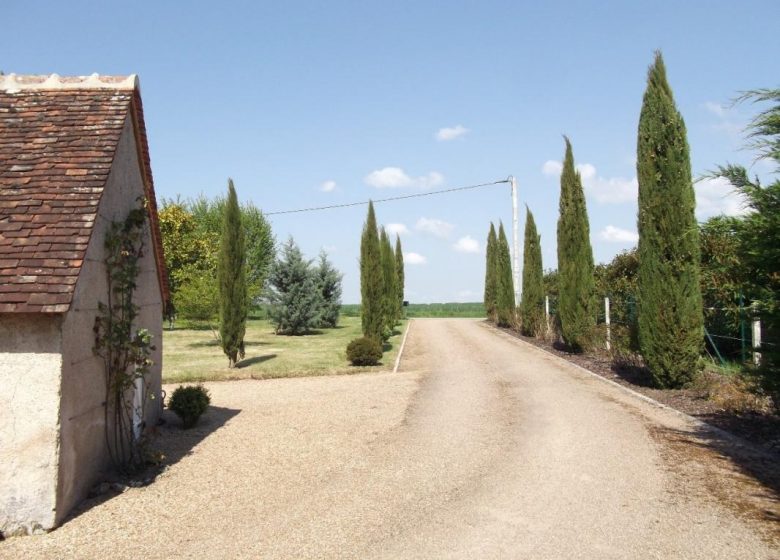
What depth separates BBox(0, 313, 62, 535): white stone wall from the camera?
5.50 metres

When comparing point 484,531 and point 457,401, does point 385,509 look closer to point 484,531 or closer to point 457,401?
point 484,531

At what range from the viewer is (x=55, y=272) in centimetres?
581

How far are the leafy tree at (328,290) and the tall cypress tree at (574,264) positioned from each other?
693 inches

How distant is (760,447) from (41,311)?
29.6ft

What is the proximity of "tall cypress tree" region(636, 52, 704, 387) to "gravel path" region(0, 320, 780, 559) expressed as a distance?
1703 millimetres

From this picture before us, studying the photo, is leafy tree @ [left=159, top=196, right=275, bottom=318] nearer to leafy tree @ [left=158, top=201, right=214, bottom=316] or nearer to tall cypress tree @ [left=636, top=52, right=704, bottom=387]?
leafy tree @ [left=158, top=201, right=214, bottom=316]

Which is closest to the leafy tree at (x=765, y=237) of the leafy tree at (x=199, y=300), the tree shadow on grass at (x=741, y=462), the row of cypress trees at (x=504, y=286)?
the tree shadow on grass at (x=741, y=462)

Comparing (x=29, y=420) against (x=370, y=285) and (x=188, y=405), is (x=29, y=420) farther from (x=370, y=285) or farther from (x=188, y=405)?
(x=370, y=285)

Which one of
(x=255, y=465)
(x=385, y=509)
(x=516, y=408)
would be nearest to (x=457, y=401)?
(x=516, y=408)

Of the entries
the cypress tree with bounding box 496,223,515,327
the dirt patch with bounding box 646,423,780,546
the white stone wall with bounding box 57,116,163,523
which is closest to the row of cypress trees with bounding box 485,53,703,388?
the dirt patch with bounding box 646,423,780,546

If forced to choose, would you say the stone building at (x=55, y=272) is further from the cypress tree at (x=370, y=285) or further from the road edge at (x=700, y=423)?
the cypress tree at (x=370, y=285)

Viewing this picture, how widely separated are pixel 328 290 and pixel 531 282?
46.7 feet

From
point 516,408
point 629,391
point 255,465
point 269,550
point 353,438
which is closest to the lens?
point 269,550

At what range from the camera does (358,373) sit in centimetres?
1656
